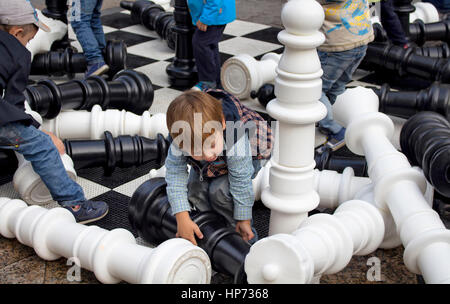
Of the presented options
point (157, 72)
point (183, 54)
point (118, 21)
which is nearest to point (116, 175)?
point (183, 54)

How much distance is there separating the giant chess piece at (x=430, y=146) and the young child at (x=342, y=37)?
54cm

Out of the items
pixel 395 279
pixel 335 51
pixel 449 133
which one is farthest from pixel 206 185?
pixel 335 51

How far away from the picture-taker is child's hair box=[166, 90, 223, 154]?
153cm

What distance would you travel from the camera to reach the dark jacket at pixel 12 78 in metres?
1.86

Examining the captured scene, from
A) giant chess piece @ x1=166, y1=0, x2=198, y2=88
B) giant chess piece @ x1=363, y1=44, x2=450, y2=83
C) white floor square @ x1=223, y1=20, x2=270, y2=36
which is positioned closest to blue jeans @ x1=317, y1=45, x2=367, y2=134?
giant chess piece @ x1=363, y1=44, x2=450, y2=83

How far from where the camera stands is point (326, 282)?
5.35 ft

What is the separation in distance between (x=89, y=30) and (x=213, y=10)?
2.41 ft

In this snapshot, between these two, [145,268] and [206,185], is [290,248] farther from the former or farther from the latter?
[206,185]

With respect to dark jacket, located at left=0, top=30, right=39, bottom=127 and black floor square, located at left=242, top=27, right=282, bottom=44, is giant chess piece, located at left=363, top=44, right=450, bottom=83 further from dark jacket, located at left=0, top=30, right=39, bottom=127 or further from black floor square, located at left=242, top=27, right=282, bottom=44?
dark jacket, located at left=0, top=30, right=39, bottom=127

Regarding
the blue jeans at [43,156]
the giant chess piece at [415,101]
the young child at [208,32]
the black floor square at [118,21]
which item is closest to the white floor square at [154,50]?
the black floor square at [118,21]

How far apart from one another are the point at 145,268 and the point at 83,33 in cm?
204

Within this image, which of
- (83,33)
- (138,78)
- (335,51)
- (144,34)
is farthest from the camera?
(144,34)

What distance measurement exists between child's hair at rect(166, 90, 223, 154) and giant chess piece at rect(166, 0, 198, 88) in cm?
162

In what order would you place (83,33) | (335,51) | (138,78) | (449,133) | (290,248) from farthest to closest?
(83,33) < (138,78) < (335,51) < (449,133) < (290,248)
